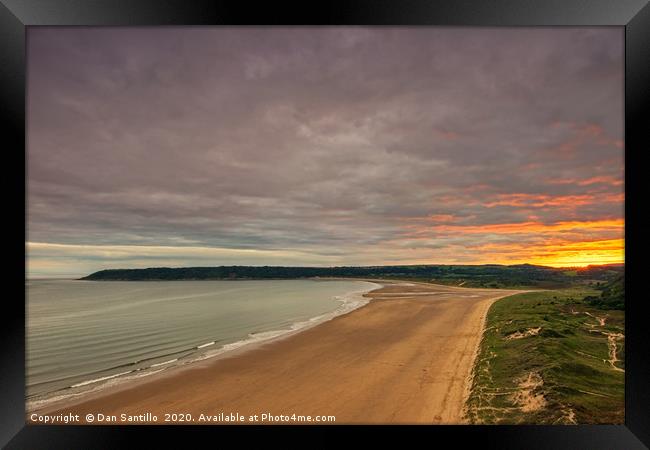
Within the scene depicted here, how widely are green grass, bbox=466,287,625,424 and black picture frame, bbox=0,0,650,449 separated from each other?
65cm

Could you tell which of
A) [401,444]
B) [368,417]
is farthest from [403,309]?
[401,444]

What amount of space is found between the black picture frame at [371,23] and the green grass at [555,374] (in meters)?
0.65

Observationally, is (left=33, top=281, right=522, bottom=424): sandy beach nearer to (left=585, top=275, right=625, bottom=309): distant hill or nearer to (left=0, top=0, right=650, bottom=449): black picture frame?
(left=0, top=0, right=650, bottom=449): black picture frame

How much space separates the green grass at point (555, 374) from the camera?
15.9 ft

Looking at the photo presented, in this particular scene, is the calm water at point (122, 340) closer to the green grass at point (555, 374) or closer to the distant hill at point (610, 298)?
the green grass at point (555, 374)

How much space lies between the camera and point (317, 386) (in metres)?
7.00

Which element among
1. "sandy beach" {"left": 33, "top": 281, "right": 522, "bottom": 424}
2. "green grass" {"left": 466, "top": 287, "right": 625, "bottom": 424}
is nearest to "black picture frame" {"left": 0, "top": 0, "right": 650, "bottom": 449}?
"green grass" {"left": 466, "top": 287, "right": 625, "bottom": 424}

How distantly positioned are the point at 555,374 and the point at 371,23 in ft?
22.8

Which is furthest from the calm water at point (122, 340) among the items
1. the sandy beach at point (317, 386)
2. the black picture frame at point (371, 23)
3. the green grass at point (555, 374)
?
the green grass at point (555, 374)

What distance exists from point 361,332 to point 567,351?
308 inches

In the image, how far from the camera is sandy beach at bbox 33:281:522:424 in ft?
19.2

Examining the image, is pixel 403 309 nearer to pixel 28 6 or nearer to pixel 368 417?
pixel 368 417

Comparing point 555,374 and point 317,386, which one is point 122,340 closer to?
point 317,386

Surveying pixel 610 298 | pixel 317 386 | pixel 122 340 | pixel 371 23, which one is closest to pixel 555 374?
pixel 317 386
